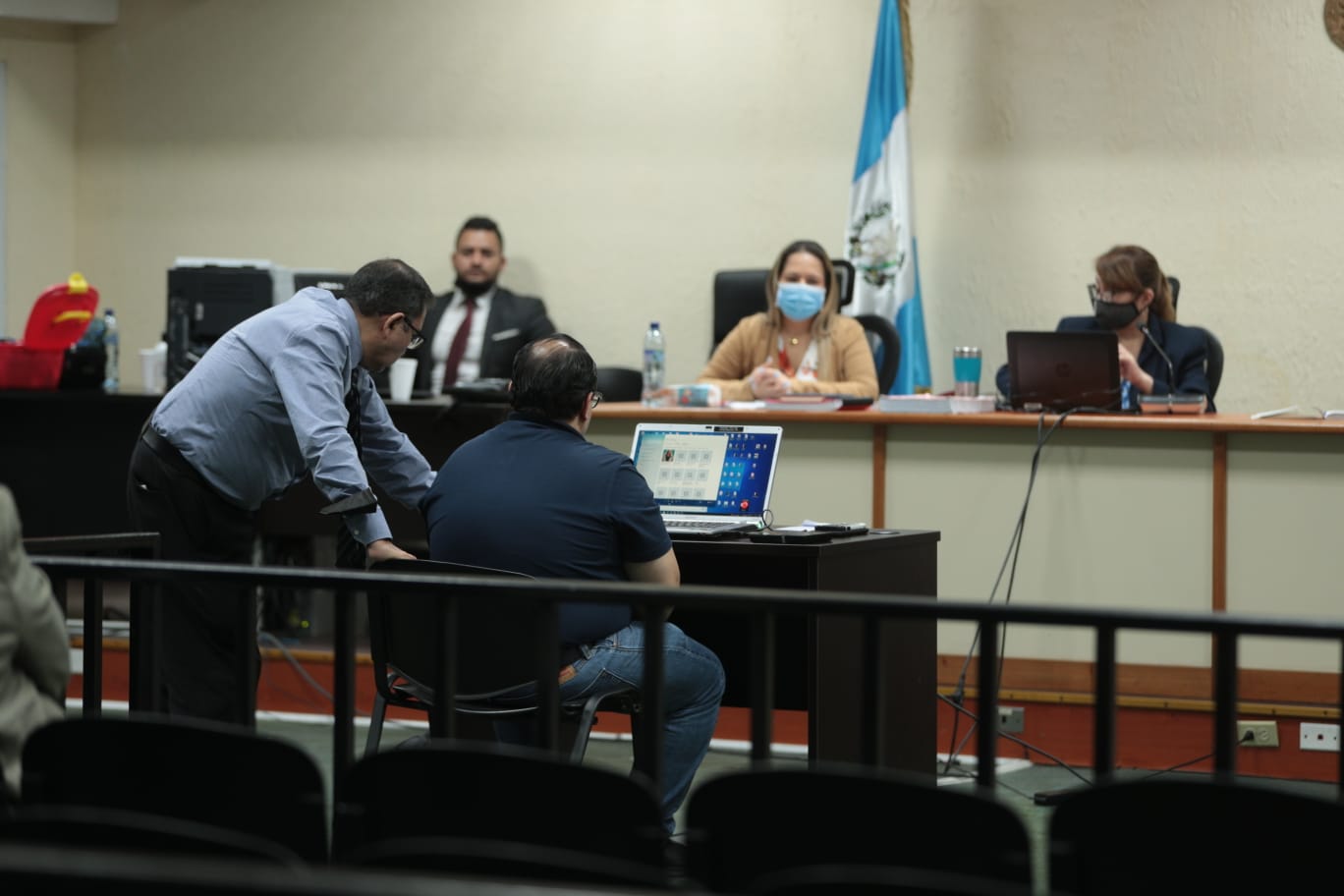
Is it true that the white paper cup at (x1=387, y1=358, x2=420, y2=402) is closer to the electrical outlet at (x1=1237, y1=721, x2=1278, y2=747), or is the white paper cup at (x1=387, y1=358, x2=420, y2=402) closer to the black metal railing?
the electrical outlet at (x1=1237, y1=721, x2=1278, y2=747)

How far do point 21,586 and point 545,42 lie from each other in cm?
591

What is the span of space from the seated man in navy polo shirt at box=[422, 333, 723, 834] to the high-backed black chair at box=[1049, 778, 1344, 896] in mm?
1483

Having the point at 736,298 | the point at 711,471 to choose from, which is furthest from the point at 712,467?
the point at 736,298

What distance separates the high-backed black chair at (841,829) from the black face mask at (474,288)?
5348 mm

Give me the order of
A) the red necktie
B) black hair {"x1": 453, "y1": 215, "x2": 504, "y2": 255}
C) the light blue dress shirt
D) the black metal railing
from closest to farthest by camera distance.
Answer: the black metal railing → the light blue dress shirt → the red necktie → black hair {"x1": 453, "y1": 215, "x2": 504, "y2": 255}

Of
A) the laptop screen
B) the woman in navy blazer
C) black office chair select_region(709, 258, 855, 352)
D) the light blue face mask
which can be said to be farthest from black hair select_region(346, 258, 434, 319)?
black office chair select_region(709, 258, 855, 352)

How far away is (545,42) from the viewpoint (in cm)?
745

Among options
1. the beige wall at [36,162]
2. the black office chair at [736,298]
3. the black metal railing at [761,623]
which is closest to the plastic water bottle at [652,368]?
the black office chair at [736,298]

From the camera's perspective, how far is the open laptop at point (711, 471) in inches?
142

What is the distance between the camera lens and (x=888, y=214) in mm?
6617

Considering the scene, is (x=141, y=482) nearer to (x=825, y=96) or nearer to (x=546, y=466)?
(x=546, y=466)

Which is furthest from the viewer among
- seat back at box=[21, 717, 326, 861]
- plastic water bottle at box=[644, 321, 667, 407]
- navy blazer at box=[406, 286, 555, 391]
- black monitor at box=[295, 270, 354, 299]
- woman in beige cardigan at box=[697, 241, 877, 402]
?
navy blazer at box=[406, 286, 555, 391]

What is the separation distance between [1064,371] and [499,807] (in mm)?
3259

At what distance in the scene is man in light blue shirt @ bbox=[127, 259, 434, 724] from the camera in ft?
11.2
